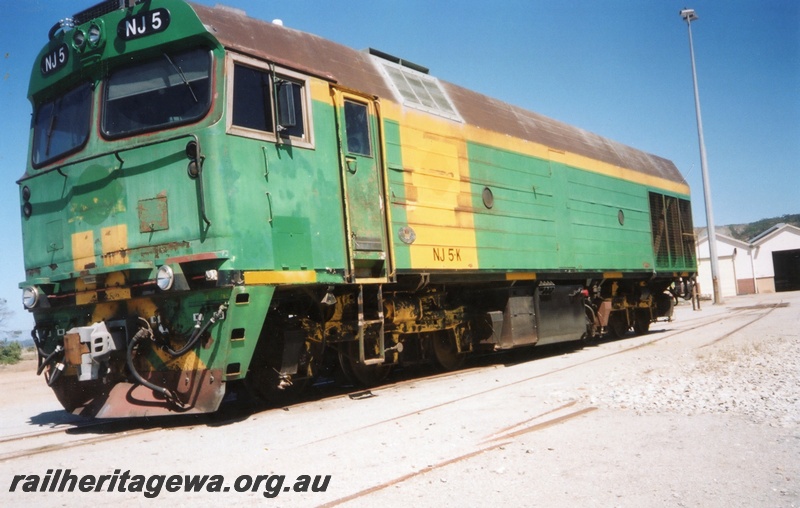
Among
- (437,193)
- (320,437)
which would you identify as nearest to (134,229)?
(320,437)

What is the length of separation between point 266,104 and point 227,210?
1282mm

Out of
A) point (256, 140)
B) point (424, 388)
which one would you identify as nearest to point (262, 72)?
point (256, 140)

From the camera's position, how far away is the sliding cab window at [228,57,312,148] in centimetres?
663

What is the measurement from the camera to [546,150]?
1217 cm

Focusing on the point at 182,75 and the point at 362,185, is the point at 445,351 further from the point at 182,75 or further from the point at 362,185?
the point at 182,75

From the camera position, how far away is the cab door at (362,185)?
7684 millimetres

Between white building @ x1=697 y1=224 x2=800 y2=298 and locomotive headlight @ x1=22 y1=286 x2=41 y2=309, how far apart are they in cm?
5173

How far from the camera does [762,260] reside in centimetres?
5328

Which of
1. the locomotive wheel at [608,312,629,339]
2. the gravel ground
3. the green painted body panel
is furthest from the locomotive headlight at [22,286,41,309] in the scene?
the locomotive wheel at [608,312,629,339]

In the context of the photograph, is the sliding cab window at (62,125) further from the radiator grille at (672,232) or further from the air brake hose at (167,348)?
the radiator grille at (672,232)

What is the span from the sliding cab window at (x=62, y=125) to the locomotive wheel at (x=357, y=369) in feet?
12.5

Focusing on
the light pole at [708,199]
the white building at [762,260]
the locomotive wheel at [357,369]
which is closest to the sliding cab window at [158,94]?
the locomotive wheel at [357,369]

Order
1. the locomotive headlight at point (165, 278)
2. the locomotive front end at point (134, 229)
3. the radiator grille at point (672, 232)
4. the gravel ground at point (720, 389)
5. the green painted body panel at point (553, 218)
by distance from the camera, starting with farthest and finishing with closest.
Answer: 1. the radiator grille at point (672, 232)
2. the green painted body panel at point (553, 218)
3. the locomotive front end at point (134, 229)
4. the locomotive headlight at point (165, 278)
5. the gravel ground at point (720, 389)

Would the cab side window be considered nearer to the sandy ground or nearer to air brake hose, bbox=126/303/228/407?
air brake hose, bbox=126/303/228/407
